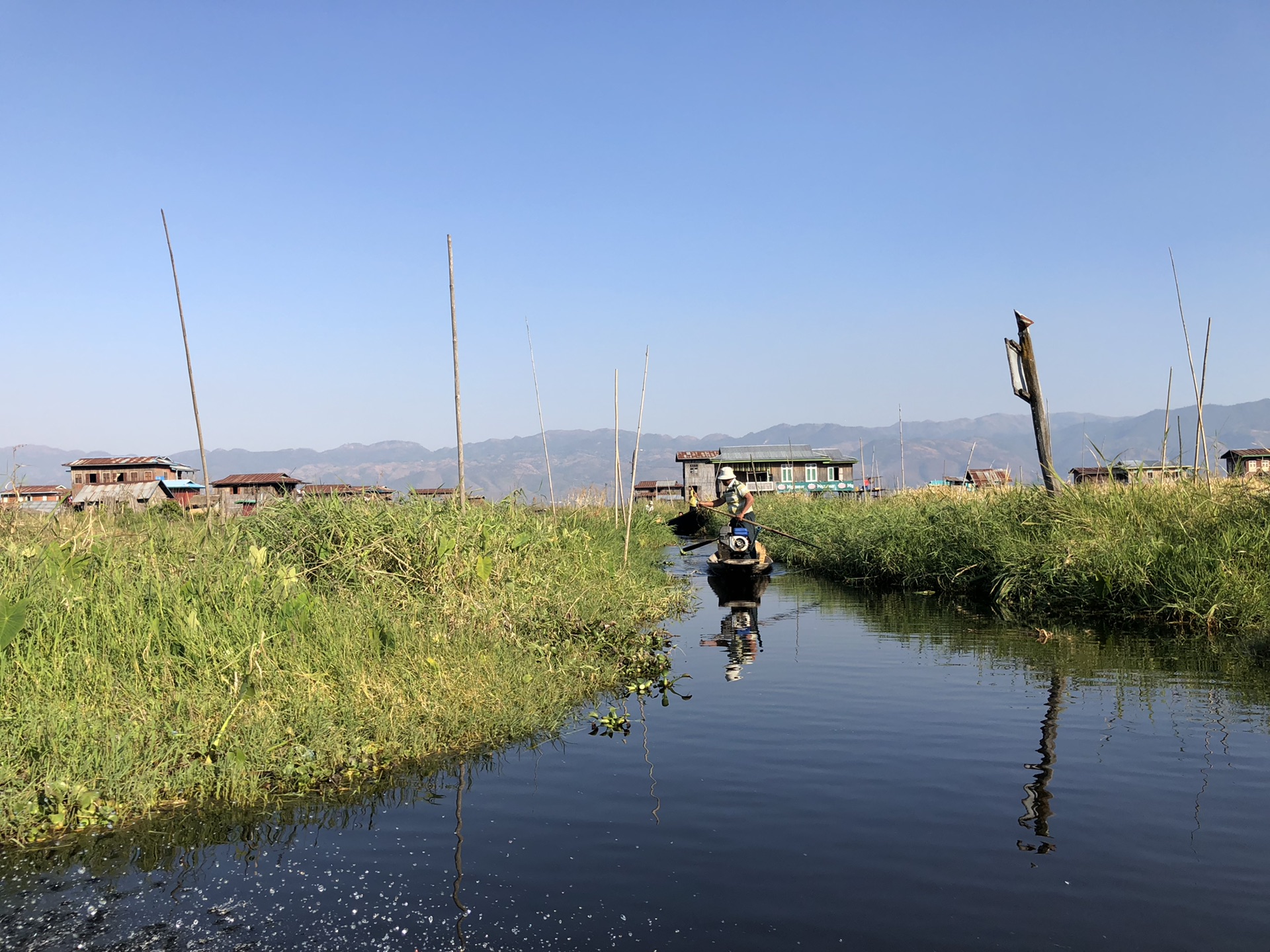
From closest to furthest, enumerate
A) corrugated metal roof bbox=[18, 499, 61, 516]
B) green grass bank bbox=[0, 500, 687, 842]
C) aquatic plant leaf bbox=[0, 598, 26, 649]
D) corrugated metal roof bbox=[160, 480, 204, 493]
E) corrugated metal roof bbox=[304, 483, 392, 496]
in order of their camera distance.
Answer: green grass bank bbox=[0, 500, 687, 842] → aquatic plant leaf bbox=[0, 598, 26, 649] → corrugated metal roof bbox=[18, 499, 61, 516] → corrugated metal roof bbox=[304, 483, 392, 496] → corrugated metal roof bbox=[160, 480, 204, 493]

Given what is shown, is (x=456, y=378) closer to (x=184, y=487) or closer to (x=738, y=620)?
(x=738, y=620)

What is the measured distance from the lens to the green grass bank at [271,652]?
6219mm

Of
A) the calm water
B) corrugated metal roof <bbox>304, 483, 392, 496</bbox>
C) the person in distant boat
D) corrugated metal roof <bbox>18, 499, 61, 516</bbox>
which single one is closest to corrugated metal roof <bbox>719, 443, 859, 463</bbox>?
the person in distant boat

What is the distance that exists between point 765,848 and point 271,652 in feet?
15.0

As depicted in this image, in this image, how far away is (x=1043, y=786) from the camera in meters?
6.49

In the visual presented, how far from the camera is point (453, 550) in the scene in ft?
34.8

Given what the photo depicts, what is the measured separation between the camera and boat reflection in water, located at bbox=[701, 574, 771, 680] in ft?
38.7

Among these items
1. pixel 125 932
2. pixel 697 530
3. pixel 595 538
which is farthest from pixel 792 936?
pixel 697 530

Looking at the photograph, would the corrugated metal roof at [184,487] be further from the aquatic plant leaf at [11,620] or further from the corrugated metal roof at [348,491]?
the aquatic plant leaf at [11,620]

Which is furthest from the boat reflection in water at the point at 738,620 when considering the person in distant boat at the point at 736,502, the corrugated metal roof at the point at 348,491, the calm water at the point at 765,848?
the corrugated metal roof at the point at 348,491

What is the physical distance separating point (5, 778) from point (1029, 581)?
43.2 feet

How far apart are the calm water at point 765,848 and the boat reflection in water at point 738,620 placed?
112 inches

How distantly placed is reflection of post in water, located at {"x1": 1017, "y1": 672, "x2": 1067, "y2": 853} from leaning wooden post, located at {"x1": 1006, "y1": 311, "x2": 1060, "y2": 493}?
796cm

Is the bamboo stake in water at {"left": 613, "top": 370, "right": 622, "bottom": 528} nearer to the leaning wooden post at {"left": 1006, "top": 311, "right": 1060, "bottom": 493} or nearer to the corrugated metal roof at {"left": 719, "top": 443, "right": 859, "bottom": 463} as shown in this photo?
the leaning wooden post at {"left": 1006, "top": 311, "right": 1060, "bottom": 493}
